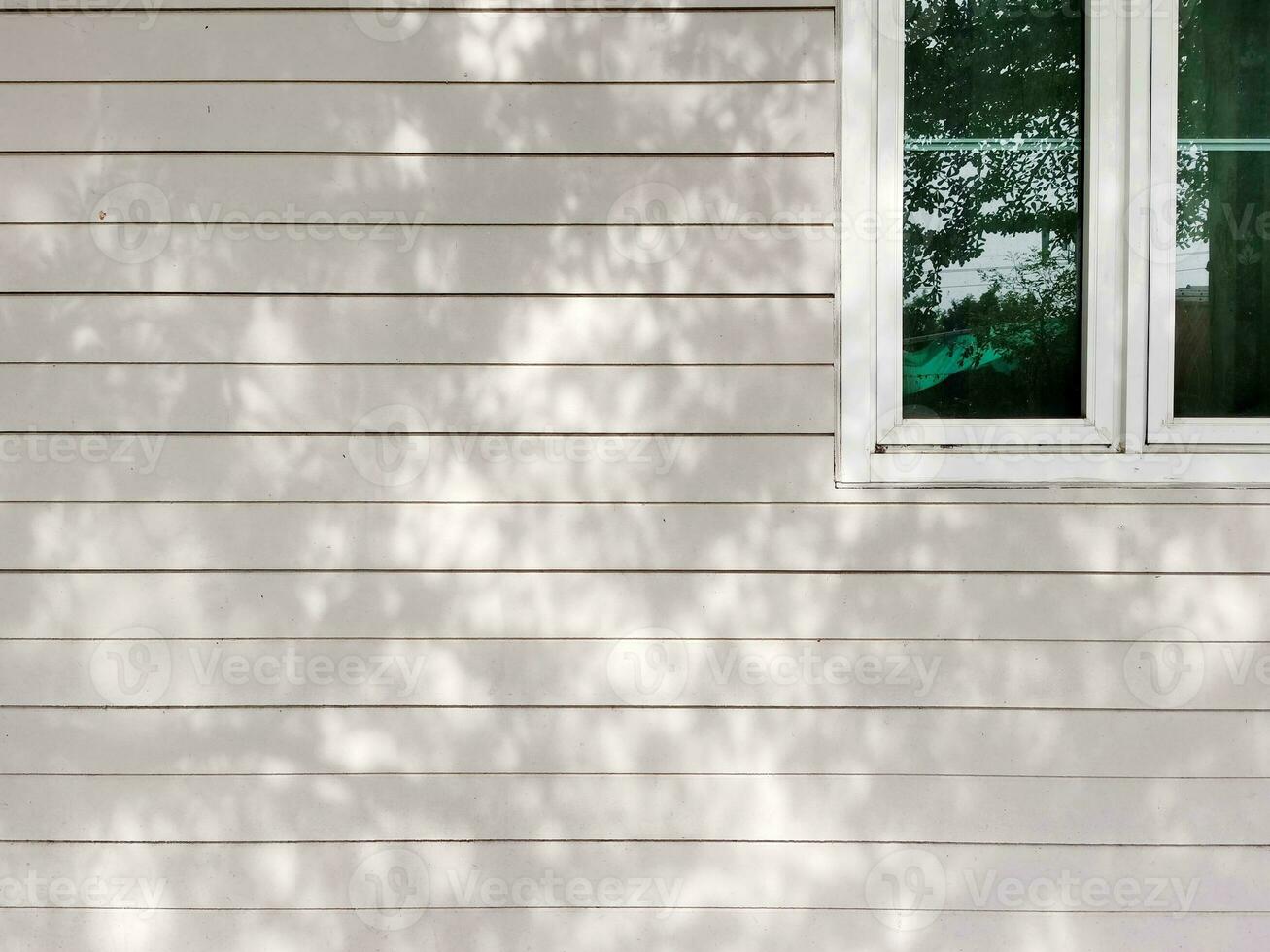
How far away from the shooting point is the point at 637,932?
2.16 m

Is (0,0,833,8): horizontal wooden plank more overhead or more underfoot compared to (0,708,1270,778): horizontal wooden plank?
more overhead

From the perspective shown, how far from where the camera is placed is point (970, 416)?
7.05 feet

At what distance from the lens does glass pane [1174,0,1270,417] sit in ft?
6.86

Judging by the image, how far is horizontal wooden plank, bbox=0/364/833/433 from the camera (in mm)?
2104

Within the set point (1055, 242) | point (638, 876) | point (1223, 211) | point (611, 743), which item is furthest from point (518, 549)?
point (1223, 211)

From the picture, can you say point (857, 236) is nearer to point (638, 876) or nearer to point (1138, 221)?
point (1138, 221)

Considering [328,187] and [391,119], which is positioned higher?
[391,119]

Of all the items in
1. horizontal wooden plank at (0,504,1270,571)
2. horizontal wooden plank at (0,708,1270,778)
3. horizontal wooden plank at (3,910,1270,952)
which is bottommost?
horizontal wooden plank at (3,910,1270,952)

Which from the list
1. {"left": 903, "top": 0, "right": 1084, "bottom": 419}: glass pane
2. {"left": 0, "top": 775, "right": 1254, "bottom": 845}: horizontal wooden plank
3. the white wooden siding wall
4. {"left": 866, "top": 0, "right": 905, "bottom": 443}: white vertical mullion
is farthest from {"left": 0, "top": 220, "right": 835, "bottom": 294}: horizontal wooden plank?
{"left": 0, "top": 775, "right": 1254, "bottom": 845}: horizontal wooden plank

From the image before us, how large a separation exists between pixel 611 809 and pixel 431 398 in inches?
40.3

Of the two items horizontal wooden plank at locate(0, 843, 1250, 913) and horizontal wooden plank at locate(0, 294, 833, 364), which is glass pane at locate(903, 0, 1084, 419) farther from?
horizontal wooden plank at locate(0, 843, 1250, 913)

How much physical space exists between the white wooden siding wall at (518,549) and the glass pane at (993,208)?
0.23m

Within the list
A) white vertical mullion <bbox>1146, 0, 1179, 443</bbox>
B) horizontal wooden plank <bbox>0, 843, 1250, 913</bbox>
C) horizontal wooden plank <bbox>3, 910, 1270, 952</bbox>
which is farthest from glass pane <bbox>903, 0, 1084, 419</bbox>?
horizontal wooden plank <bbox>3, 910, 1270, 952</bbox>

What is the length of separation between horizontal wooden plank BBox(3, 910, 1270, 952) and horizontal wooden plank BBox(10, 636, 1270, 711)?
1.63ft
